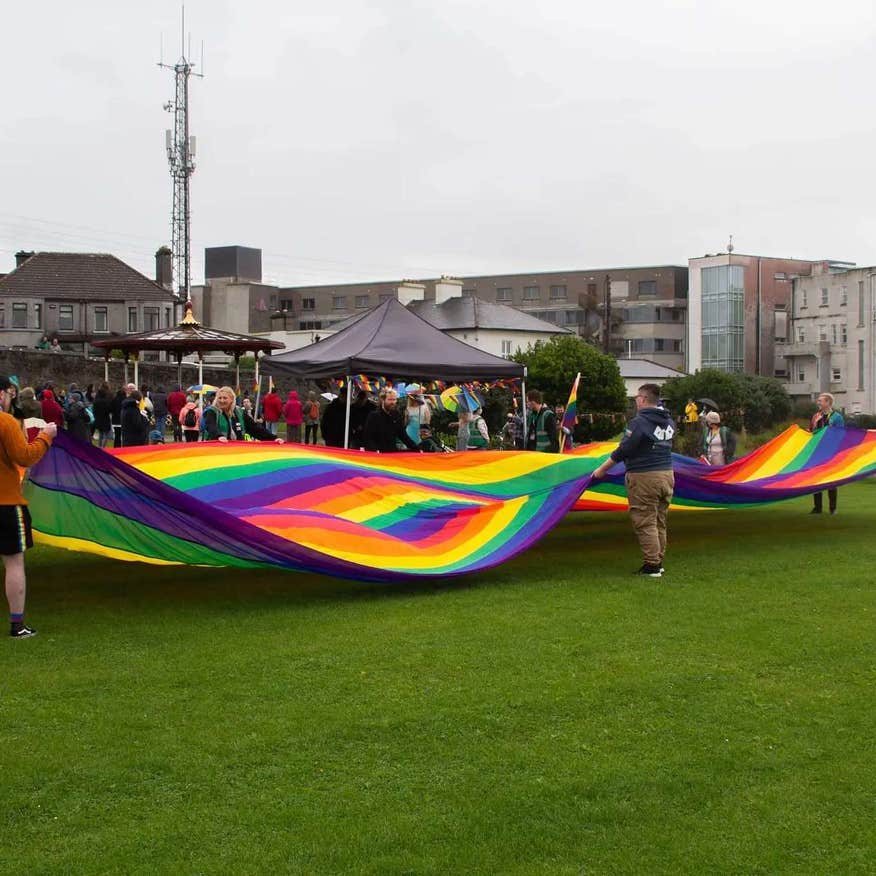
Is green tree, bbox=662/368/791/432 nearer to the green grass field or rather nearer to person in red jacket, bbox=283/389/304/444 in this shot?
person in red jacket, bbox=283/389/304/444

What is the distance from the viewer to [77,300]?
231 ft

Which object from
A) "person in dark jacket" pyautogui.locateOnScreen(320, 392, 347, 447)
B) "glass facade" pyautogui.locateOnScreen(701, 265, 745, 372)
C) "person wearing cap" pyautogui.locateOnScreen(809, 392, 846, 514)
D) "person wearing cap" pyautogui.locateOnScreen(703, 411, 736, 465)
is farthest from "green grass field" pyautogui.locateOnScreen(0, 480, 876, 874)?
"glass facade" pyautogui.locateOnScreen(701, 265, 745, 372)

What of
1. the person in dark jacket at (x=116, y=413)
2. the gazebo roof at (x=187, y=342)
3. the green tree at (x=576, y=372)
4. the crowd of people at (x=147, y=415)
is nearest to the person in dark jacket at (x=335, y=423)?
the crowd of people at (x=147, y=415)

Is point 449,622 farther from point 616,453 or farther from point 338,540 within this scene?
point 616,453

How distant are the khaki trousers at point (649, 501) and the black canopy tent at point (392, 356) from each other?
276 inches

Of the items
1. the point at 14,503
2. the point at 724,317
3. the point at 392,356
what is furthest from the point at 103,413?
the point at 724,317

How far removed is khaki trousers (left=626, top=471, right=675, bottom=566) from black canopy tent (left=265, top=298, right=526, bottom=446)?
7017 mm

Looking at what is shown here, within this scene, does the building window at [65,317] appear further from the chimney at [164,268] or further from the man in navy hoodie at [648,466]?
the man in navy hoodie at [648,466]

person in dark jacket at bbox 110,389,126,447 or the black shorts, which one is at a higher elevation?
person in dark jacket at bbox 110,389,126,447

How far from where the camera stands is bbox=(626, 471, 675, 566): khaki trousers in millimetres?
9594

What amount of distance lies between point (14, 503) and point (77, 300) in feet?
219

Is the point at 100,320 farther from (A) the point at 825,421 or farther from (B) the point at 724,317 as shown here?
(A) the point at 825,421

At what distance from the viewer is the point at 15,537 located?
7.18 m

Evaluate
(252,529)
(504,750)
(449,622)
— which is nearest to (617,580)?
(449,622)
